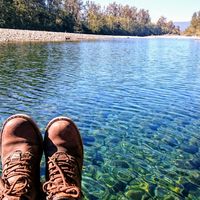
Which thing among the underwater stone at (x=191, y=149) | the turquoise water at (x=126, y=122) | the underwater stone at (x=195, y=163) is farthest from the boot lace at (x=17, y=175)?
the underwater stone at (x=191, y=149)

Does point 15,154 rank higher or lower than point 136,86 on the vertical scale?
higher

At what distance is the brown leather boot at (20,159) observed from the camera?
9.94ft

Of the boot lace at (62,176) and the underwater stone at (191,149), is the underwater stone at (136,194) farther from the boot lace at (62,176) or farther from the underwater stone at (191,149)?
the underwater stone at (191,149)

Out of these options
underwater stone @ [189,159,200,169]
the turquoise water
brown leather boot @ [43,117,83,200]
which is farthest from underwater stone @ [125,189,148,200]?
underwater stone @ [189,159,200,169]

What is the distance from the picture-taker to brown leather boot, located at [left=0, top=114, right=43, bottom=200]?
303 cm

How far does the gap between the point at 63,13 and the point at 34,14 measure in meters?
14.6

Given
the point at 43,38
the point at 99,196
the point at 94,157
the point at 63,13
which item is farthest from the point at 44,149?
the point at 63,13

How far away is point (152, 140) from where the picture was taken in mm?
7625

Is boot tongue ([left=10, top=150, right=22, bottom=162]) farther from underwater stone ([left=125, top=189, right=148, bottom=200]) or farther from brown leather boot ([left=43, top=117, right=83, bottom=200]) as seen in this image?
underwater stone ([left=125, top=189, right=148, bottom=200])

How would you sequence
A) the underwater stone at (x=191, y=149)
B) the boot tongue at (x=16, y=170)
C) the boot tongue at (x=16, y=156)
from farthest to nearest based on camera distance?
Answer: the underwater stone at (x=191, y=149), the boot tongue at (x=16, y=156), the boot tongue at (x=16, y=170)

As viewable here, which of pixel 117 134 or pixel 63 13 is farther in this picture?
pixel 63 13

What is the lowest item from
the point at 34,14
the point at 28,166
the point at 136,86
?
the point at 136,86

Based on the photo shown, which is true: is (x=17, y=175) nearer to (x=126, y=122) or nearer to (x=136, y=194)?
(x=136, y=194)

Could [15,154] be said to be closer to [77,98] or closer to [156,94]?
[77,98]
